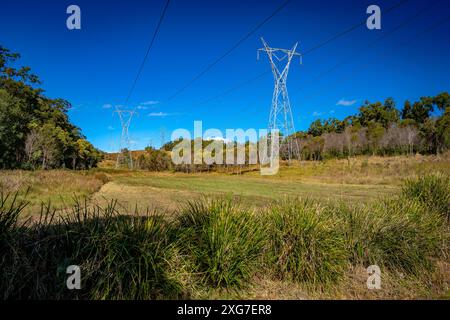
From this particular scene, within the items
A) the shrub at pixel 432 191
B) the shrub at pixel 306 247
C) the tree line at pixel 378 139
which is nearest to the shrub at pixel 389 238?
the shrub at pixel 306 247

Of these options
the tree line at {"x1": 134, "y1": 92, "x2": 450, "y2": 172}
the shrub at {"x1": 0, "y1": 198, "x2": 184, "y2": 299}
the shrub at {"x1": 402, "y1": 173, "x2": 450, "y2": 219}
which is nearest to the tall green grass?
the shrub at {"x1": 0, "y1": 198, "x2": 184, "y2": 299}

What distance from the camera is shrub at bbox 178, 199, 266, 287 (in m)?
5.10

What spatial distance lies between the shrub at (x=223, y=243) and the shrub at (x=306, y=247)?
0.38 meters

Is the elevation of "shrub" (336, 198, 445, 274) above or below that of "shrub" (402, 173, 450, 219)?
below

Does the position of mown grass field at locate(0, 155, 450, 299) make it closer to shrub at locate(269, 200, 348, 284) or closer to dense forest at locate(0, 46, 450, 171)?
shrub at locate(269, 200, 348, 284)

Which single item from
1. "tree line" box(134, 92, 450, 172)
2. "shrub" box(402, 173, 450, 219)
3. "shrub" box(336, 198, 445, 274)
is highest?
"tree line" box(134, 92, 450, 172)

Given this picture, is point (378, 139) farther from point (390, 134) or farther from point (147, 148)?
point (147, 148)

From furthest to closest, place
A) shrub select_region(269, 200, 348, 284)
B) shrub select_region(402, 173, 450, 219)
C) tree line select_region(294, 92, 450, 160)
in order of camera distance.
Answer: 1. tree line select_region(294, 92, 450, 160)
2. shrub select_region(402, 173, 450, 219)
3. shrub select_region(269, 200, 348, 284)

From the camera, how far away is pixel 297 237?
5.77 m

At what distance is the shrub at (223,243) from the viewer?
5.10 m

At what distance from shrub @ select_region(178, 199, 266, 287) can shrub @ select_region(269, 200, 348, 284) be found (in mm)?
384

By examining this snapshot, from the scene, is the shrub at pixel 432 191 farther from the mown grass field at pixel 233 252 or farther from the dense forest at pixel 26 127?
the dense forest at pixel 26 127
